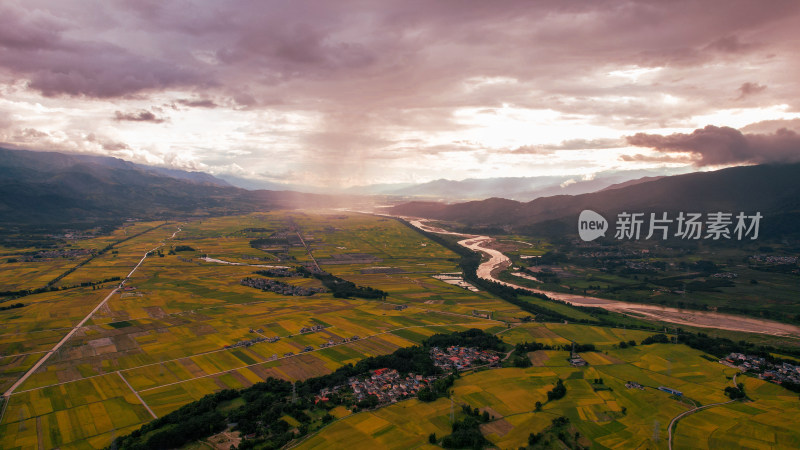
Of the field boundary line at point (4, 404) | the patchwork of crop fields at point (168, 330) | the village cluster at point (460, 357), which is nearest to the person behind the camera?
the field boundary line at point (4, 404)

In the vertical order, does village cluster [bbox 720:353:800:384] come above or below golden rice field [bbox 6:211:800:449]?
above

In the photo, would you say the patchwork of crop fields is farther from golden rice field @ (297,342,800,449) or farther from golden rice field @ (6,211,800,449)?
golden rice field @ (297,342,800,449)

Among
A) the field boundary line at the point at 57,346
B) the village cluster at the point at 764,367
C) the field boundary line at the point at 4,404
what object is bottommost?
the field boundary line at the point at 4,404

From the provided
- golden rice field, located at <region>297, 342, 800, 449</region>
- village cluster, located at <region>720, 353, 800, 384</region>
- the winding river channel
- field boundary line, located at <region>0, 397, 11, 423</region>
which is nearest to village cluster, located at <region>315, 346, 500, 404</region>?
golden rice field, located at <region>297, 342, 800, 449</region>

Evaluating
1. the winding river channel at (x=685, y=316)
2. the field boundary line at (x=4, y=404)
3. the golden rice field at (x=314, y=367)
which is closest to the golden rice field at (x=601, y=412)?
the golden rice field at (x=314, y=367)

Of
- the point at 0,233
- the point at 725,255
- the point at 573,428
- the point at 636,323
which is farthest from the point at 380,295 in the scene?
the point at 0,233

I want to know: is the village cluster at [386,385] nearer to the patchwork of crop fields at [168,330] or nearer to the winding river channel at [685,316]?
the patchwork of crop fields at [168,330]

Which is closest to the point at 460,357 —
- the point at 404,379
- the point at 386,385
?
the point at 404,379
